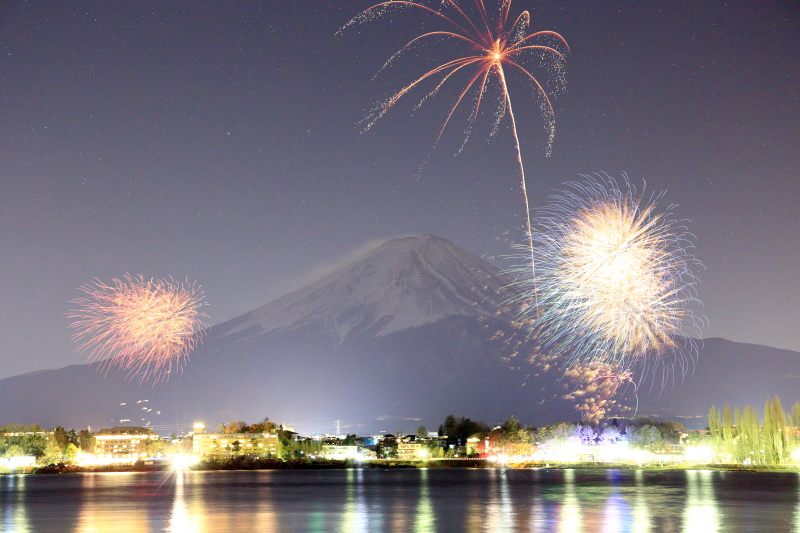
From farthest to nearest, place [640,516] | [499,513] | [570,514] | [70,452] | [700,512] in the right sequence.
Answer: [70,452]
[499,513]
[700,512]
[570,514]
[640,516]

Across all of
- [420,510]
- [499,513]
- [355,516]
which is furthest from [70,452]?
[499,513]

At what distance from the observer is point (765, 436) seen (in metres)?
115

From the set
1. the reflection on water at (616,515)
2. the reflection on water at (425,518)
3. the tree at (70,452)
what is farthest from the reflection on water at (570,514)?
the tree at (70,452)

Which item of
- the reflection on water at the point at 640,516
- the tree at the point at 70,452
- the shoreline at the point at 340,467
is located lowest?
the shoreline at the point at 340,467

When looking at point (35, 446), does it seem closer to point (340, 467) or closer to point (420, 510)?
point (340, 467)

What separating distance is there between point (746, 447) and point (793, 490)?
148 ft

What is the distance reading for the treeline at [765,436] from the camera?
364 feet

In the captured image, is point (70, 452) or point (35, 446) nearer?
point (35, 446)

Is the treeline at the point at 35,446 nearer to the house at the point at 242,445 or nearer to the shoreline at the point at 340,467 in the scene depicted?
the shoreline at the point at 340,467

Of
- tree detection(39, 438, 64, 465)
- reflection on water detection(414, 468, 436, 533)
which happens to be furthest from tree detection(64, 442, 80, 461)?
reflection on water detection(414, 468, 436, 533)

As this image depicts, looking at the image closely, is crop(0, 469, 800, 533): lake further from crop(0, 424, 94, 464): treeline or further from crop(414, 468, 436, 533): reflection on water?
crop(0, 424, 94, 464): treeline

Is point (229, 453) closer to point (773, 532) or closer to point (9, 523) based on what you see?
point (9, 523)

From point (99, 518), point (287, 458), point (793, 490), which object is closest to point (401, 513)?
point (99, 518)

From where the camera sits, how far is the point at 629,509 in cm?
5331
